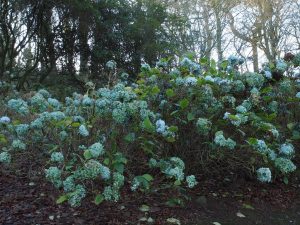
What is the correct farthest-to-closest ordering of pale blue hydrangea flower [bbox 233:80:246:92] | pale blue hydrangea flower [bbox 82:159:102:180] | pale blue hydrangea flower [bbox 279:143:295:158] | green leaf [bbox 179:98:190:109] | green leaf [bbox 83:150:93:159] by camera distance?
pale blue hydrangea flower [bbox 233:80:246:92] → pale blue hydrangea flower [bbox 279:143:295:158] → green leaf [bbox 179:98:190:109] → green leaf [bbox 83:150:93:159] → pale blue hydrangea flower [bbox 82:159:102:180]

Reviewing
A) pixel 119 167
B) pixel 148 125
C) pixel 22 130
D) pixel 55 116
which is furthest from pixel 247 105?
pixel 22 130

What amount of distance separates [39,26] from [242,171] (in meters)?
9.84

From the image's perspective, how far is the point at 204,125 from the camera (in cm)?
333

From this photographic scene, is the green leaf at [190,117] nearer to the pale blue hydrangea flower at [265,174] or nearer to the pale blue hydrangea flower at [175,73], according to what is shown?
the pale blue hydrangea flower at [175,73]

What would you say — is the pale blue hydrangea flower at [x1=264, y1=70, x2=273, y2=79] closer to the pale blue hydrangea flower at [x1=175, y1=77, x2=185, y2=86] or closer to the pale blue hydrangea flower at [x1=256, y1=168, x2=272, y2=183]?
the pale blue hydrangea flower at [x1=175, y1=77, x2=185, y2=86]

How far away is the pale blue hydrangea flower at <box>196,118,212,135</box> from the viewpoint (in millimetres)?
3324

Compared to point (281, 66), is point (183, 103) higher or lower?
lower

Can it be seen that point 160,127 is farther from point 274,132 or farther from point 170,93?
point 274,132

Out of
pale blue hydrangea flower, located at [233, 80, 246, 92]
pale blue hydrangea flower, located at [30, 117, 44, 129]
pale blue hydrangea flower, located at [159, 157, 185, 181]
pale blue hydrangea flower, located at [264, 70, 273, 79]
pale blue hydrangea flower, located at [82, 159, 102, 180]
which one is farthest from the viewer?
pale blue hydrangea flower, located at [264, 70, 273, 79]

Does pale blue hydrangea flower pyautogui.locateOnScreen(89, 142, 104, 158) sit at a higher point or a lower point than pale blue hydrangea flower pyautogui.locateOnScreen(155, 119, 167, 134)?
lower

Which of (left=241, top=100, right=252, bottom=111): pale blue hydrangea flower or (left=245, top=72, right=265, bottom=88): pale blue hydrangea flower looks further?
(left=245, top=72, right=265, bottom=88): pale blue hydrangea flower

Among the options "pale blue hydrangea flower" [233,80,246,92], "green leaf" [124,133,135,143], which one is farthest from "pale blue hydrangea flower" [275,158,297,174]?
"green leaf" [124,133,135,143]

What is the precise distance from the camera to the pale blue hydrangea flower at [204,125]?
131 inches

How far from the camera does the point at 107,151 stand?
319cm
